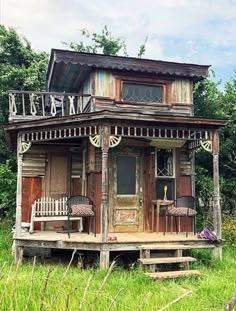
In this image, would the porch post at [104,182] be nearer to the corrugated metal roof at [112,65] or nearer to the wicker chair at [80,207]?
the wicker chair at [80,207]

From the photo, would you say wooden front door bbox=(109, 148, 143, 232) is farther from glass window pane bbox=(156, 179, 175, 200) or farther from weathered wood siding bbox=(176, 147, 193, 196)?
weathered wood siding bbox=(176, 147, 193, 196)

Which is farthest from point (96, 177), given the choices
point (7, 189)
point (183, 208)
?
point (7, 189)

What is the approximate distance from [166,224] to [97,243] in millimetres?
2808

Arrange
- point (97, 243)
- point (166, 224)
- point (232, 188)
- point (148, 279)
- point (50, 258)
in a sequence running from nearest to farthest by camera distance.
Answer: point (148, 279) → point (97, 243) → point (50, 258) → point (166, 224) → point (232, 188)

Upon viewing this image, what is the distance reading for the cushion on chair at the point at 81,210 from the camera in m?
8.70

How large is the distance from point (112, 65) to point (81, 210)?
4244mm

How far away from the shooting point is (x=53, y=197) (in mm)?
11125

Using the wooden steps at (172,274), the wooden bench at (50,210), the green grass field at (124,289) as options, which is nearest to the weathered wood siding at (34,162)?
the wooden bench at (50,210)

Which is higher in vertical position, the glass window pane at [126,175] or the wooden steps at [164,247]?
the glass window pane at [126,175]

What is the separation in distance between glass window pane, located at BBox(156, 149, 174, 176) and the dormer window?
1.54 metres

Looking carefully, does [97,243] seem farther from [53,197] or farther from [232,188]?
[232,188]

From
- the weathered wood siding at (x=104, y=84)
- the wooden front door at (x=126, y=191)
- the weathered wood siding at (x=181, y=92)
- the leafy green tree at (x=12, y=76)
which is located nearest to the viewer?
the wooden front door at (x=126, y=191)

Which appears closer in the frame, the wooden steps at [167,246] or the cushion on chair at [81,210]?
the wooden steps at [167,246]

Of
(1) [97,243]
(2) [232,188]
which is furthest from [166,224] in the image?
(2) [232,188]
